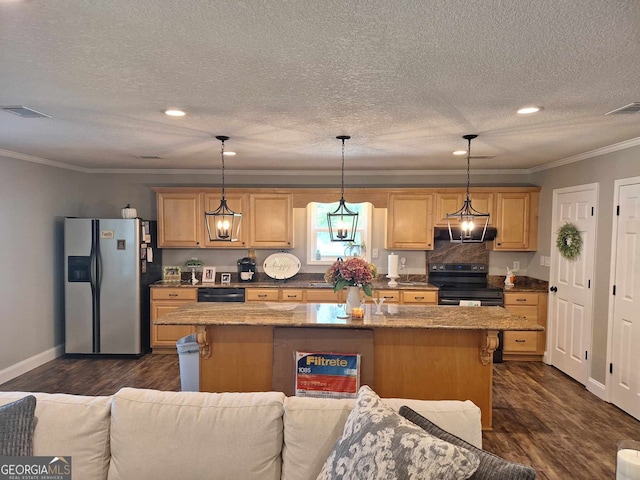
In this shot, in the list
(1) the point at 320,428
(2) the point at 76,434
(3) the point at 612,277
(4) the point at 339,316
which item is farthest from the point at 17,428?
(3) the point at 612,277

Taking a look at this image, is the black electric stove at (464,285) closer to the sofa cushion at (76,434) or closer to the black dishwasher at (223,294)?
the black dishwasher at (223,294)

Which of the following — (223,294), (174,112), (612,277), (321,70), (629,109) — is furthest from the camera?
(223,294)

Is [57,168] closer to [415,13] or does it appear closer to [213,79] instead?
[213,79]

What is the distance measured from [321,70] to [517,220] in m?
4.27

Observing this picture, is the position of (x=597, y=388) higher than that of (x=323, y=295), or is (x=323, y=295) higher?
(x=323, y=295)

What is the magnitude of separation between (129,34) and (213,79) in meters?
0.55

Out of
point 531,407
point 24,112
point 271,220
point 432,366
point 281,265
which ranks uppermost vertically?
point 24,112

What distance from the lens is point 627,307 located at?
377cm

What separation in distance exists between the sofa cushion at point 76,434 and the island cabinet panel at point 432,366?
7.06 ft

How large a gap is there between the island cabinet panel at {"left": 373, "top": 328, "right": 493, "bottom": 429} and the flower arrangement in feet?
1.34

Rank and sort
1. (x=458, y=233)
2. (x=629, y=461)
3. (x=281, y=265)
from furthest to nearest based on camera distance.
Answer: (x=281, y=265), (x=458, y=233), (x=629, y=461)

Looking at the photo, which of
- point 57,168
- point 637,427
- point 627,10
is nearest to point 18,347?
point 57,168

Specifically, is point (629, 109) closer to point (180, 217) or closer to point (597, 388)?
point (597, 388)

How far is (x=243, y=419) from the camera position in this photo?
177 cm
